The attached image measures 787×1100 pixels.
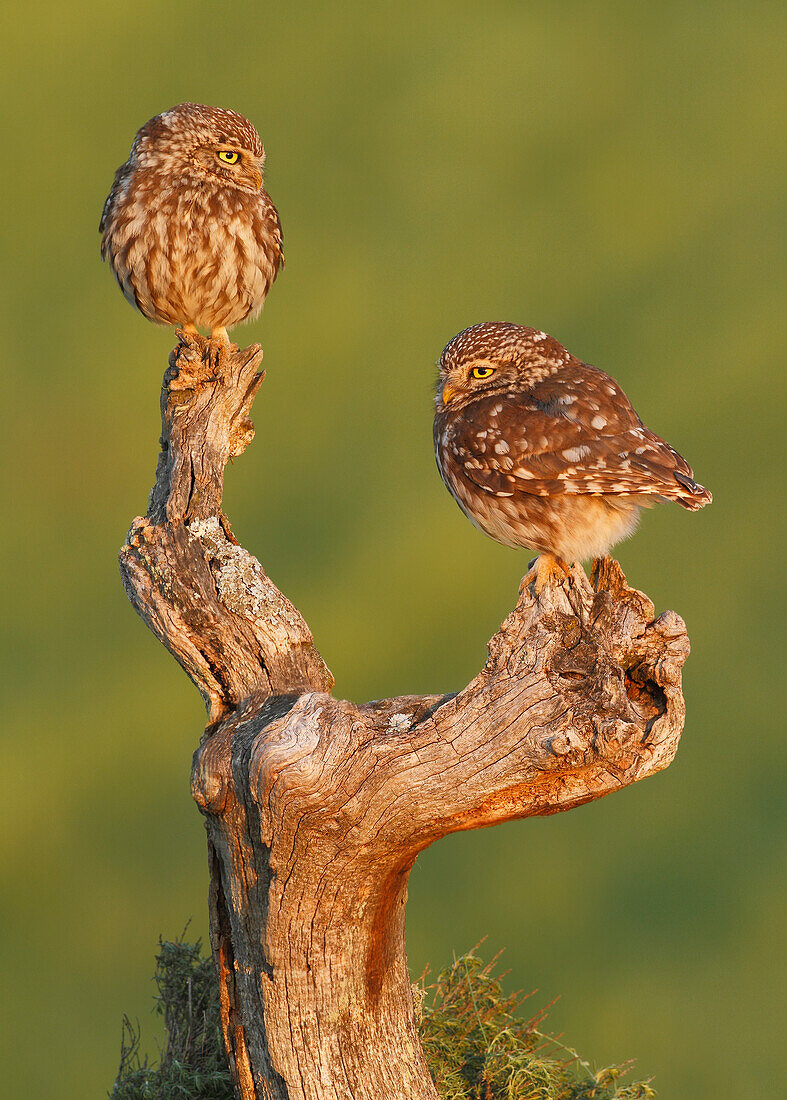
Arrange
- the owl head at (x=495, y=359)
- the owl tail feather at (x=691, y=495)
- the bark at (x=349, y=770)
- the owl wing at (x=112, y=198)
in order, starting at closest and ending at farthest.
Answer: the bark at (x=349, y=770), the owl tail feather at (x=691, y=495), the owl head at (x=495, y=359), the owl wing at (x=112, y=198)

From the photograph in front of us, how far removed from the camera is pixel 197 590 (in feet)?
11.1

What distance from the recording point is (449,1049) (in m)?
3.60

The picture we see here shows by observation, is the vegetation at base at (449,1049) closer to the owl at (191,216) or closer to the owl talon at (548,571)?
the owl talon at (548,571)

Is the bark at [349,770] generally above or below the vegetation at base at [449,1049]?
above

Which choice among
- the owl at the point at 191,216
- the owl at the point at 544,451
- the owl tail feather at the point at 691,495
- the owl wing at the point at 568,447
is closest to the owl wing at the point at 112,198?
the owl at the point at 191,216

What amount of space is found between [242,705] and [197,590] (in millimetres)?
359

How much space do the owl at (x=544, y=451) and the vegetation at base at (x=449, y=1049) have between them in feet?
4.56

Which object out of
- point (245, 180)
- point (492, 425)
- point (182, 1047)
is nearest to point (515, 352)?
point (492, 425)

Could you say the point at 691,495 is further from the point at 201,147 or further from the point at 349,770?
the point at 201,147

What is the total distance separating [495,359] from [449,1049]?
2.15 m

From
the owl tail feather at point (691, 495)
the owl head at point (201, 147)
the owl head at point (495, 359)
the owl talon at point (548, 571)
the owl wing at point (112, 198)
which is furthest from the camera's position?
the owl wing at point (112, 198)

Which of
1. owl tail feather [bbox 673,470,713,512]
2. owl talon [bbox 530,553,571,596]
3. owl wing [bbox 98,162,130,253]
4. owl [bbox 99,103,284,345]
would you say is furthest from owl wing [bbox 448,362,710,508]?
owl wing [bbox 98,162,130,253]

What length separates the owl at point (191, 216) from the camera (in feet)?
14.6

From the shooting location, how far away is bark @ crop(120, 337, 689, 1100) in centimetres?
288
